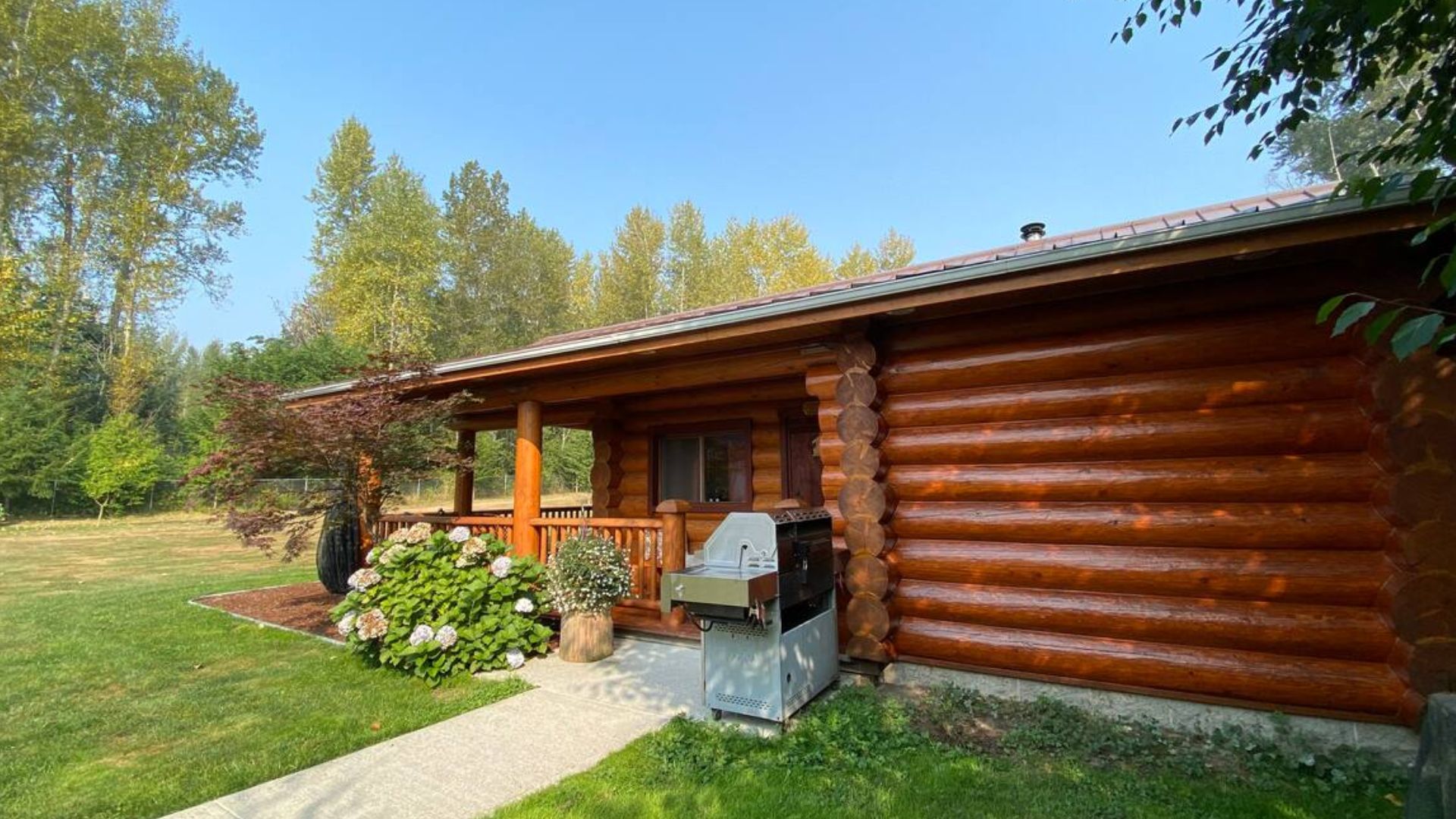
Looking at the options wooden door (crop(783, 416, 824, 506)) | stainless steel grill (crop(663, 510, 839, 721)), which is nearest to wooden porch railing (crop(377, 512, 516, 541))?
wooden door (crop(783, 416, 824, 506))

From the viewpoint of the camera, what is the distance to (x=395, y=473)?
253 inches

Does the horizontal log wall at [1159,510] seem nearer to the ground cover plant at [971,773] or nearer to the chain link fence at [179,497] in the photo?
the ground cover plant at [971,773]

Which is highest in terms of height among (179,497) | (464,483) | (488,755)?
(464,483)

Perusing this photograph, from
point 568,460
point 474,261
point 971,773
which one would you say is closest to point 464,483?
point 971,773

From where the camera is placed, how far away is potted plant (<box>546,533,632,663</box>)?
17.0ft

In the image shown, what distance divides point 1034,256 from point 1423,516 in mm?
2175

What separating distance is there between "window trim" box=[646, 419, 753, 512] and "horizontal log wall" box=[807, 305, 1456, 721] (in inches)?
110

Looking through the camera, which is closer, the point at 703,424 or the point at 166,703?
the point at 166,703

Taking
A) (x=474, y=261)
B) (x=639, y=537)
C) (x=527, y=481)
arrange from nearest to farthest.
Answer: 1. (x=639, y=537)
2. (x=527, y=481)
3. (x=474, y=261)

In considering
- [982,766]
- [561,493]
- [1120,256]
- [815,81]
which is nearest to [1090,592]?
[982,766]

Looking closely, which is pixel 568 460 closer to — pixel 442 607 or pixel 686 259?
pixel 686 259

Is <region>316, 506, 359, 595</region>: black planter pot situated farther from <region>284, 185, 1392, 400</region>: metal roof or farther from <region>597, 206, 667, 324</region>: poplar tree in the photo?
<region>597, 206, 667, 324</region>: poplar tree

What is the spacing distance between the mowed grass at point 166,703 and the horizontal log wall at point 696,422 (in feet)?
11.5

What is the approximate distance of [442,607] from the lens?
503cm
